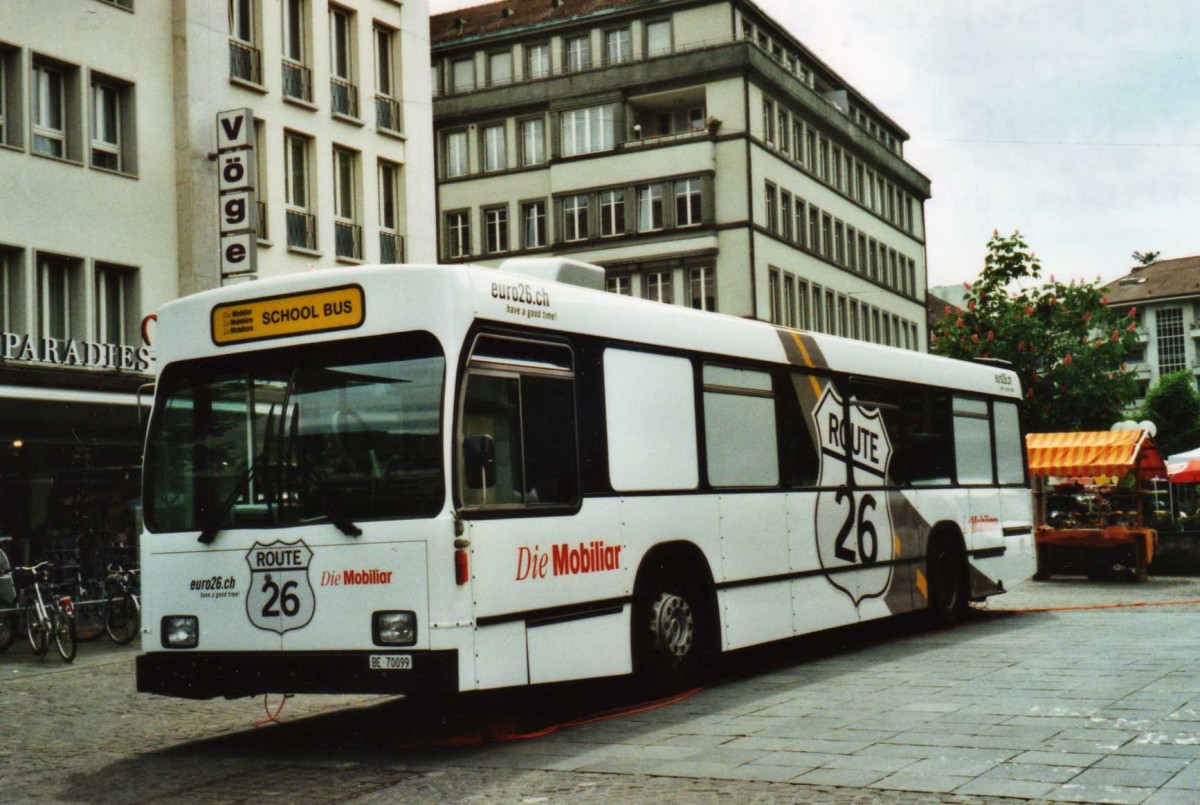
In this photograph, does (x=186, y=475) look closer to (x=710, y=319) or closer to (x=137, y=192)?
(x=710, y=319)

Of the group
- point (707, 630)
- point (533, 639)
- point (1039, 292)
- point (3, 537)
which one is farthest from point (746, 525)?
point (1039, 292)

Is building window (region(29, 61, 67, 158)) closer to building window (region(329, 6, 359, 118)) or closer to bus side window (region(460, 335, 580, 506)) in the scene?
building window (region(329, 6, 359, 118))

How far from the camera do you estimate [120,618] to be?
62.5 feet

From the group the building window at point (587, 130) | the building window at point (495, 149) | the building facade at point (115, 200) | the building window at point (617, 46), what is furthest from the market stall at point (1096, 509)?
the building window at point (495, 149)

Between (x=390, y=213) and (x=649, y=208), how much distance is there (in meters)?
26.3

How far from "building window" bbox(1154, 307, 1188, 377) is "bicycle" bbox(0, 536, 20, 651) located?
11516cm

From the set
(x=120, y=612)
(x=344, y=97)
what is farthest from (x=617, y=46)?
(x=120, y=612)

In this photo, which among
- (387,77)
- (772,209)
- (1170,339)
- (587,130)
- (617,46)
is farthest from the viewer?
(1170,339)

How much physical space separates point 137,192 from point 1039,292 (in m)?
30.0

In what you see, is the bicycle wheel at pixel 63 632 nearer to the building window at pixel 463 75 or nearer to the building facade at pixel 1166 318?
the building window at pixel 463 75

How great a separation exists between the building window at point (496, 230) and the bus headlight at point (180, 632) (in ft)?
172

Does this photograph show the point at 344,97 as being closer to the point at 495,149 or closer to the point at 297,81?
the point at 297,81

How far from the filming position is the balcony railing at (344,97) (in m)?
30.5

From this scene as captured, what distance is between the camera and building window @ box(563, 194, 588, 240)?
59281mm
